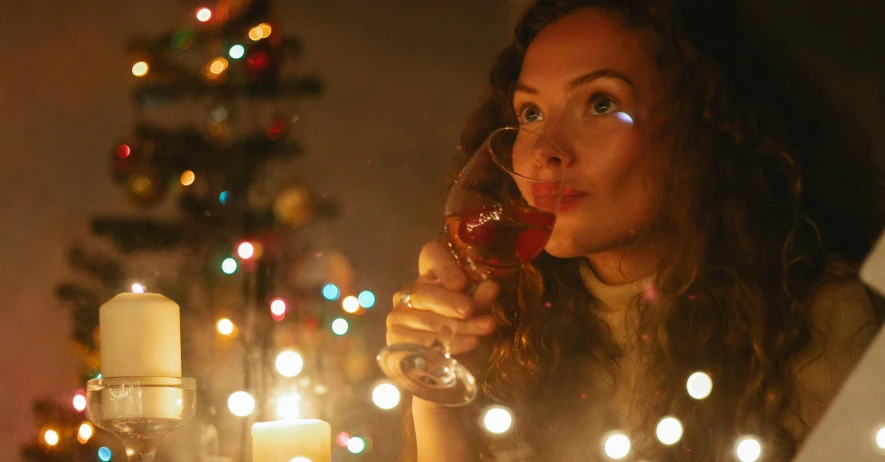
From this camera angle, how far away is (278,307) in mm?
1748

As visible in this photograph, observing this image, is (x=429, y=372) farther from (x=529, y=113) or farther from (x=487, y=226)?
(x=529, y=113)

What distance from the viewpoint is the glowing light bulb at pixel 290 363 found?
1.70 m

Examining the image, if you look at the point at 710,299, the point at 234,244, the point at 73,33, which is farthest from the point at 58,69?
the point at 710,299

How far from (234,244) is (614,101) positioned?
96 centimetres

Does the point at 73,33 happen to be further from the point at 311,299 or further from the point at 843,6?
the point at 843,6

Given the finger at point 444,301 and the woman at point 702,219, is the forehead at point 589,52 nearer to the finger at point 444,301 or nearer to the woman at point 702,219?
the woman at point 702,219

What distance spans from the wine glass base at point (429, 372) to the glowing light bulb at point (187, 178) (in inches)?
41.2

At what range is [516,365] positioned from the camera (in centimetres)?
140

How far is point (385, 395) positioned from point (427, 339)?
0.74 metres

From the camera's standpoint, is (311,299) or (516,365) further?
(311,299)

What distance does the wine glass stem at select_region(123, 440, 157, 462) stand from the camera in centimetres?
109

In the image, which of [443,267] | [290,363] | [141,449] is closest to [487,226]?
[443,267]

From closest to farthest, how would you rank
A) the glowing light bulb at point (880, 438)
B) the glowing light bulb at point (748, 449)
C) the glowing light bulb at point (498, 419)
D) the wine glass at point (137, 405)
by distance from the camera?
the glowing light bulb at point (880, 438), the wine glass at point (137, 405), the glowing light bulb at point (748, 449), the glowing light bulb at point (498, 419)

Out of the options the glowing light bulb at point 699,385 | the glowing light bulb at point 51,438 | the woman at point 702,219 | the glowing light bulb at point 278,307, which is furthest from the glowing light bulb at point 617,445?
the glowing light bulb at point 51,438
